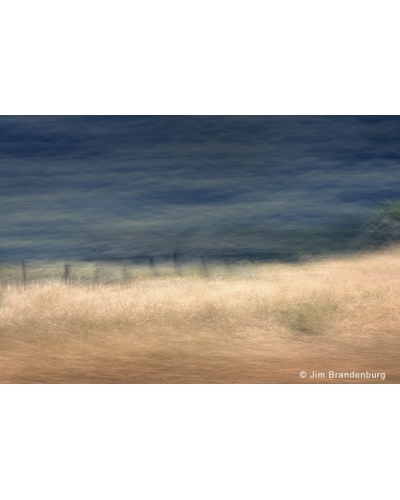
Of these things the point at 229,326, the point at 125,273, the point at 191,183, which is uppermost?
the point at 191,183

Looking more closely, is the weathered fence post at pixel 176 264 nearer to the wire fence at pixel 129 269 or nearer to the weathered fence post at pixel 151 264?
the wire fence at pixel 129 269

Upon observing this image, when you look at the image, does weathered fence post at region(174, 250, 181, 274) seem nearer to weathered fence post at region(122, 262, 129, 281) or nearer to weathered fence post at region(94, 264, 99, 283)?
weathered fence post at region(122, 262, 129, 281)

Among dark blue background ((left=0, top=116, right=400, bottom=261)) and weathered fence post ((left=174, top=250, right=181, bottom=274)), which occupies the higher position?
dark blue background ((left=0, top=116, right=400, bottom=261))

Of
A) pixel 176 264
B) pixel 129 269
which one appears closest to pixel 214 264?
pixel 176 264

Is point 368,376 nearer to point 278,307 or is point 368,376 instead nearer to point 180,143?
point 278,307

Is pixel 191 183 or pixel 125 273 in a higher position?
pixel 191 183

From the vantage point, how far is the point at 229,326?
3.60 metres

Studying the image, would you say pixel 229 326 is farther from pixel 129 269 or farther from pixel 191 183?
pixel 191 183

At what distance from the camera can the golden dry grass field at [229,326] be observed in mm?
3570

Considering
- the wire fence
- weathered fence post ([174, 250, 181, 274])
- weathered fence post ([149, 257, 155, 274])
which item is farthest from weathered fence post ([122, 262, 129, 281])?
weathered fence post ([174, 250, 181, 274])

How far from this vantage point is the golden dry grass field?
3.57 meters

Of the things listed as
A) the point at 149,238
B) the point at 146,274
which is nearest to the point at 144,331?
the point at 146,274

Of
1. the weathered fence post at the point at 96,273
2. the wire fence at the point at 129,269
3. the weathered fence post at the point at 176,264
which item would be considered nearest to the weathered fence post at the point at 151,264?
the wire fence at the point at 129,269
